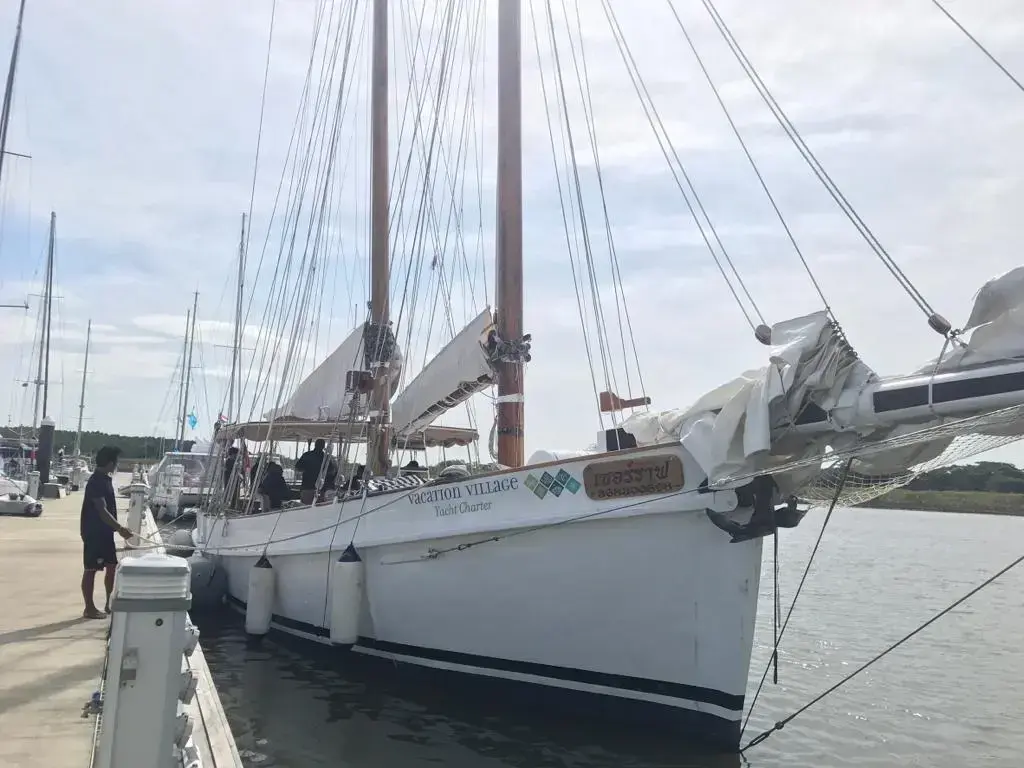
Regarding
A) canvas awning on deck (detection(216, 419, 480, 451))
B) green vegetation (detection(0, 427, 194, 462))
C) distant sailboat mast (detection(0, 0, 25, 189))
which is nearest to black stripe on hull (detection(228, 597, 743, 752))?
canvas awning on deck (detection(216, 419, 480, 451))

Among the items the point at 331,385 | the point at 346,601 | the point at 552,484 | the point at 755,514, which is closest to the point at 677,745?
the point at 755,514

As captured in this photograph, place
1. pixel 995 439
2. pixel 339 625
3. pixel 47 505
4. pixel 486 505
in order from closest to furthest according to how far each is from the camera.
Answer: pixel 995 439
pixel 486 505
pixel 339 625
pixel 47 505

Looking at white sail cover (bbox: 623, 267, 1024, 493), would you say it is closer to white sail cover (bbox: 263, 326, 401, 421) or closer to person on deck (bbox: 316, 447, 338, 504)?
person on deck (bbox: 316, 447, 338, 504)

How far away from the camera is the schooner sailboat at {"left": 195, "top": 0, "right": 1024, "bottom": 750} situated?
631 cm

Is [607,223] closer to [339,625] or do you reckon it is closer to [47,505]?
[339,625]

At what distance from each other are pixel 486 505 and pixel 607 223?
195 inches

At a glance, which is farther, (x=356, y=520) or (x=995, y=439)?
(x=356, y=520)

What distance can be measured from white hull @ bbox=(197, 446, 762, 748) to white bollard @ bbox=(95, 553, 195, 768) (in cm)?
409

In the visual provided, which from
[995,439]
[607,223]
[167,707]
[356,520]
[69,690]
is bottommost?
[69,690]

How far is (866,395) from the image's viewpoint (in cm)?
621

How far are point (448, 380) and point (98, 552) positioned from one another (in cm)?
451

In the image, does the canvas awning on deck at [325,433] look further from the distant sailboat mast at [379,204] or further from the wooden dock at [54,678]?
the wooden dock at [54,678]

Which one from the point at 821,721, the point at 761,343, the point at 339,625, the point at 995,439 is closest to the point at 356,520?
the point at 339,625

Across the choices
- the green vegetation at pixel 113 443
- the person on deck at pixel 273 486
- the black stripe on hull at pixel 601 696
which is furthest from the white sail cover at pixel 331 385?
the green vegetation at pixel 113 443
